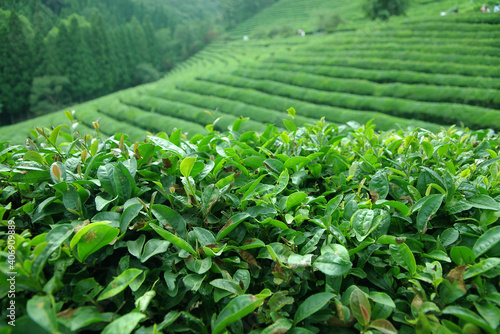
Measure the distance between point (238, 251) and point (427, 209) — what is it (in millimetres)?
900

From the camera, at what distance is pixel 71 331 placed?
101 centimetres

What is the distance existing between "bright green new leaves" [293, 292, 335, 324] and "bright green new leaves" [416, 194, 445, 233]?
0.61 meters

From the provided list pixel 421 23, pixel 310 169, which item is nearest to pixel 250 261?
pixel 310 169

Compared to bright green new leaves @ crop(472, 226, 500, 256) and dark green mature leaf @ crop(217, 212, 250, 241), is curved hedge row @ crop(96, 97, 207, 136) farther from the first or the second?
bright green new leaves @ crop(472, 226, 500, 256)

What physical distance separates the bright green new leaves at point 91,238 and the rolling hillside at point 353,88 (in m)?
12.0

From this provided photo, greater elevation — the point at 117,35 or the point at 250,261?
the point at 117,35

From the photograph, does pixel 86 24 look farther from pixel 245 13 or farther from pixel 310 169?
pixel 245 13

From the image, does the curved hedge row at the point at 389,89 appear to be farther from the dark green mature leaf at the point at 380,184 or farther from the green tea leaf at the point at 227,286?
the green tea leaf at the point at 227,286

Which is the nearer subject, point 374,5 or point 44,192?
point 44,192

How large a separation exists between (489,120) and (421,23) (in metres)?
14.0

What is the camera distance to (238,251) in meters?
1.30

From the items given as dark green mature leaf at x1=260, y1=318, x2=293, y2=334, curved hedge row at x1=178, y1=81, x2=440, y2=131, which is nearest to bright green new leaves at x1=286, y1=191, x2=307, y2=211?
dark green mature leaf at x1=260, y1=318, x2=293, y2=334

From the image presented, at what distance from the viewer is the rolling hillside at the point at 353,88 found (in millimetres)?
15023

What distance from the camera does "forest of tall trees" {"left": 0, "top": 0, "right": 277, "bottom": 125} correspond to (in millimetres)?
19016
